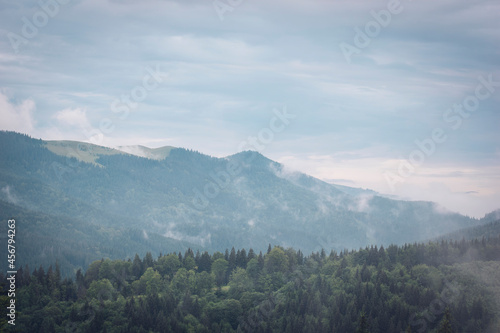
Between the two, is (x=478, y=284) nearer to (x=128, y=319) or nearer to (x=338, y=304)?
(x=338, y=304)

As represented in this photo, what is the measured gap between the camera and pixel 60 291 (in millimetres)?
166500

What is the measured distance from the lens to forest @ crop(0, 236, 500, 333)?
152m

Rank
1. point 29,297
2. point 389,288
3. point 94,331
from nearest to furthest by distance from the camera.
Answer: point 94,331 < point 29,297 < point 389,288

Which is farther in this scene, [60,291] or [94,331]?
[60,291]

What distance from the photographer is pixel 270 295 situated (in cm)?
17225

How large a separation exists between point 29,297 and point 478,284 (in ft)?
490

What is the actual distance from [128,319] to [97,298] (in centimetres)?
1775

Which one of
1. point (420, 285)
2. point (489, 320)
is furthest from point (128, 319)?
point (489, 320)

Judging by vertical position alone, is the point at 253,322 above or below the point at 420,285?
below

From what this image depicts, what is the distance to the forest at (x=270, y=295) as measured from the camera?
152m

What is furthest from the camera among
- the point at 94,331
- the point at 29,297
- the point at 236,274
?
the point at 236,274

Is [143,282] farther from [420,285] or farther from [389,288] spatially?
[420,285]

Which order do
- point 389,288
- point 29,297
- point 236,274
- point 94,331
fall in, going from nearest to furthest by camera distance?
point 94,331 → point 29,297 → point 389,288 → point 236,274

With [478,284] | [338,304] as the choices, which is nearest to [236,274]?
[338,304]
